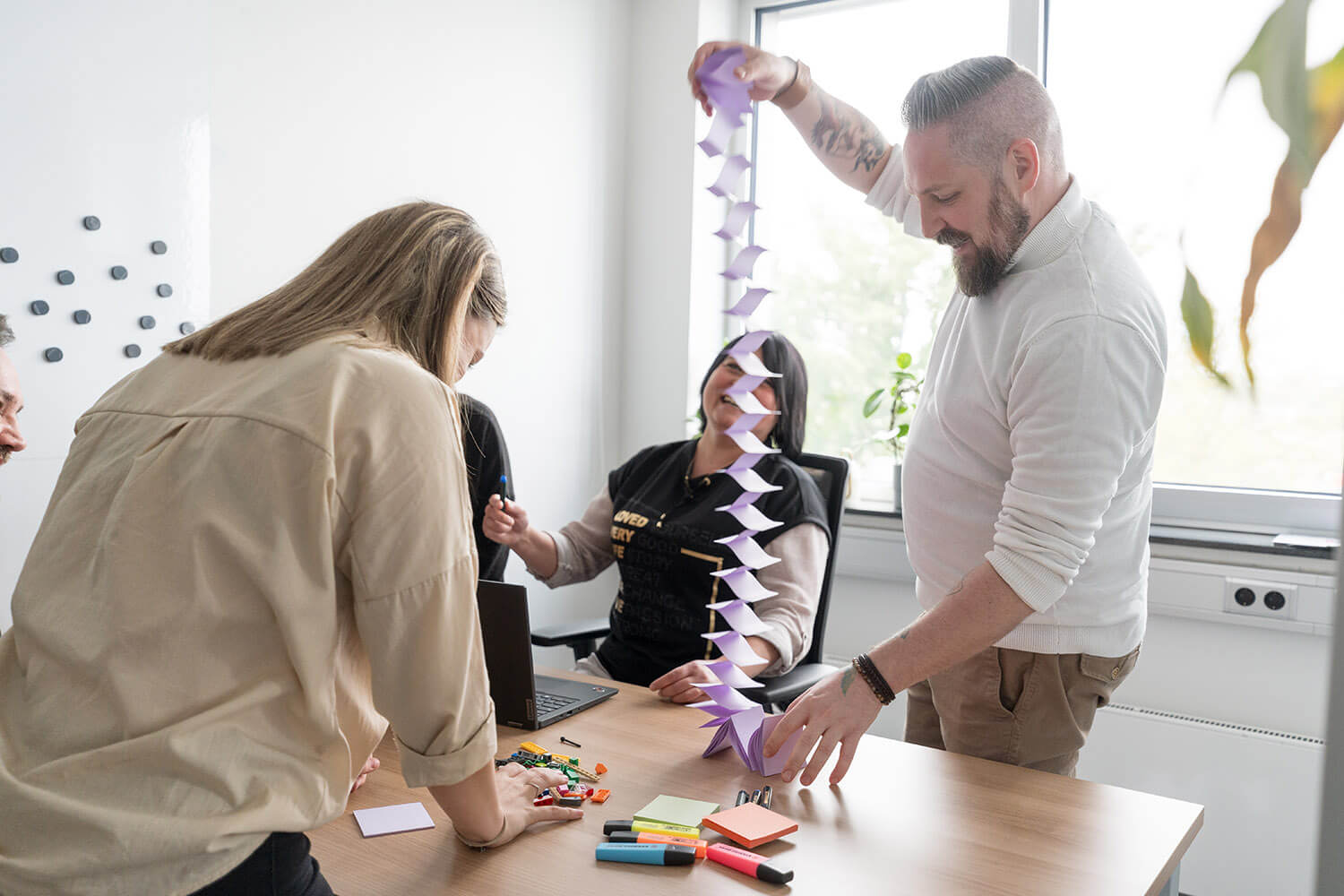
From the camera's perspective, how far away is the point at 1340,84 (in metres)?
0.26

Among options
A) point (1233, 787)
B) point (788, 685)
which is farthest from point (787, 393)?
point (1233, 787)

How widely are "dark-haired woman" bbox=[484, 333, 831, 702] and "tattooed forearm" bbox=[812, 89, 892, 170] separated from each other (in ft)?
1.33

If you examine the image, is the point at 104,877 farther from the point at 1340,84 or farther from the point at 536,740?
the point at 1340,84

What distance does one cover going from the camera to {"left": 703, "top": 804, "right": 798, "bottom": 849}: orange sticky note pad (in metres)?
1.15

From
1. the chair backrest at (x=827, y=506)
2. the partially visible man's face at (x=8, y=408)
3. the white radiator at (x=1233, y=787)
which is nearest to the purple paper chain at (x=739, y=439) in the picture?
the chair backrest at (x=827, y=506)

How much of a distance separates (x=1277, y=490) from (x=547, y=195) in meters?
2.26

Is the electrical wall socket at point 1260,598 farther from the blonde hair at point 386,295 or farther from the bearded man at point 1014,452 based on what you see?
the blonde hair at point 386,295

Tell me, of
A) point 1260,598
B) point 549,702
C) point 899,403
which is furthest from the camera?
point 899,403

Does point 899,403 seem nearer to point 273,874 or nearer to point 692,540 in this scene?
point 692,540

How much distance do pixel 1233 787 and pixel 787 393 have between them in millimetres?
1456

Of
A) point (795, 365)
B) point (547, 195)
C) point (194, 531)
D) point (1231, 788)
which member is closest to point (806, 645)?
point (795, 365)

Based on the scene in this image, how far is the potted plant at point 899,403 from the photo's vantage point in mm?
2977

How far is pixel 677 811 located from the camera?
1.23 meters

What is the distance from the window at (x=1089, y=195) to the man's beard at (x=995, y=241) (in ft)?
1.39
